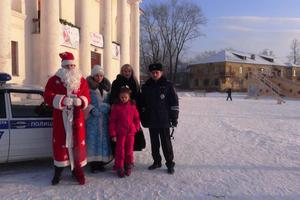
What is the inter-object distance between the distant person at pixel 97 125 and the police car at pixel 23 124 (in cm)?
84

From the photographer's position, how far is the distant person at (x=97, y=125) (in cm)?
597

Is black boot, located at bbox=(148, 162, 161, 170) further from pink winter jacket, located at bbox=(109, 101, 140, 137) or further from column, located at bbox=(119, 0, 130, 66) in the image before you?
column, located at bbox=(119, 0, 130, 66)

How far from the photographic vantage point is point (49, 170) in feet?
21.1

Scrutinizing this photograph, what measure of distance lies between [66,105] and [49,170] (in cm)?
172

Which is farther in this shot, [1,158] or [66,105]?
[1,158]

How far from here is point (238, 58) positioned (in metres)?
82.9

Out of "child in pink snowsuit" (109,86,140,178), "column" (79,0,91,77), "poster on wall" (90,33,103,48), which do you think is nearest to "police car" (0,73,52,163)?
"child in pink snowsuit" (109,86,140,178)

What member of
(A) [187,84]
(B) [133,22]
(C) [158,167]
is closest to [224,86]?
(A) [187,84]

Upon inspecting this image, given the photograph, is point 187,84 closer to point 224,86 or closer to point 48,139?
point 224,86

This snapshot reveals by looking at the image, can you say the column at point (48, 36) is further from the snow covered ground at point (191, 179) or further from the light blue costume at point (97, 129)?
the light blue costume at point (97, 129)

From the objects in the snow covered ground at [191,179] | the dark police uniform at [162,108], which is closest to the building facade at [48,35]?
the snow covered ground at [191,179]

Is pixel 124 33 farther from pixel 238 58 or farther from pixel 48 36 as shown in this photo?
pixel 238 58

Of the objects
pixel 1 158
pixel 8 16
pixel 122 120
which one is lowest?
pixel 1 158

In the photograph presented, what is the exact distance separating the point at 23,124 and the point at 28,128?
0.37 ft
